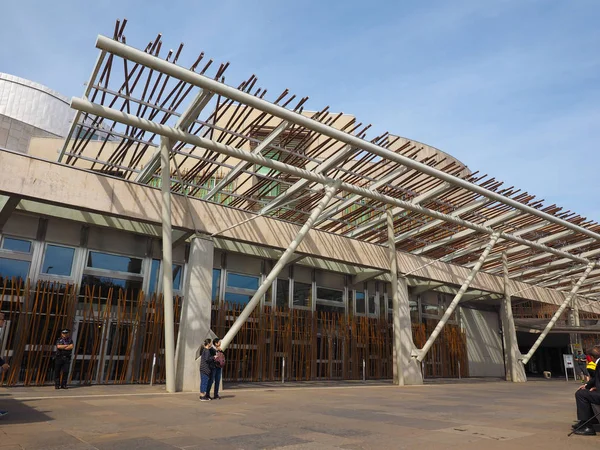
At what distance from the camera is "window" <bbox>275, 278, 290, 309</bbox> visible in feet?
55.4

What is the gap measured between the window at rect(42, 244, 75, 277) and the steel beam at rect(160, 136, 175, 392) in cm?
364

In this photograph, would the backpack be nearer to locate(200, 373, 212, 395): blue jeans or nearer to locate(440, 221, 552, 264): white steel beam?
locate(200, 373, 212, 395): blue jeans

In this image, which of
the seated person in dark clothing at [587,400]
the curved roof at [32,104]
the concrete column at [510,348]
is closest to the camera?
the seated person in dark clothing at [587,400]

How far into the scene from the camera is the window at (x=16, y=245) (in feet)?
39.7

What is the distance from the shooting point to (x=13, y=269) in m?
12.1

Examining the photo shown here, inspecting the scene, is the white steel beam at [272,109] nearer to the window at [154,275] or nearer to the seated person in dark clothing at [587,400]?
the window at [154,275]

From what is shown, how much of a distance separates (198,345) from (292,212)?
6.04 meters

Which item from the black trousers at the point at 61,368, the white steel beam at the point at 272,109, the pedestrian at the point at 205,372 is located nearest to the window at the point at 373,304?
the white steel beam at the point at 272,109

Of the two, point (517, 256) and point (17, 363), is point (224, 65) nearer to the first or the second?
point (17, 363)

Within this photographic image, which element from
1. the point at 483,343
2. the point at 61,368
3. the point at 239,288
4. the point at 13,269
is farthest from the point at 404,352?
the point at 13,269

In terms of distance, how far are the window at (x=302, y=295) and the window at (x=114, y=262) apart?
6.06m

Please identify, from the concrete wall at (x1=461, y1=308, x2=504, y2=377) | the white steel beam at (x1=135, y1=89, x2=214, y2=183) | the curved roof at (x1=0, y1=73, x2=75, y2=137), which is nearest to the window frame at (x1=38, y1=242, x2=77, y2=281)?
the white steel beam at (x1=135, y1=89, x2=214, y2=183)

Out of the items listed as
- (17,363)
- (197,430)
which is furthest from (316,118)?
(17,363)

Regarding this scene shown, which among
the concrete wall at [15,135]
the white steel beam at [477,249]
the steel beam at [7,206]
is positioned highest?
the concrete wall at [15,135]
